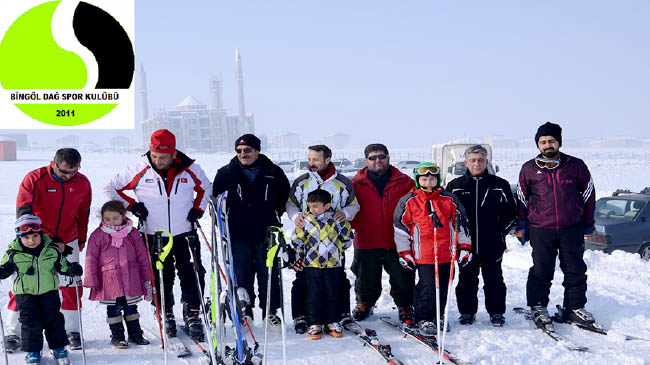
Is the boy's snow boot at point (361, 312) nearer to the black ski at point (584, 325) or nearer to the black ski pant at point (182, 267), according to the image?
the black ski pant at point (182, 267)

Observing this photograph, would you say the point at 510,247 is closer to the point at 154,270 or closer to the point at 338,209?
the point at 338,209

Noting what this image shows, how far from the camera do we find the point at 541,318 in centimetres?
500

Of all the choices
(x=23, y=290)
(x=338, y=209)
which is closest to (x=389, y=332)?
(x=338, y=209)

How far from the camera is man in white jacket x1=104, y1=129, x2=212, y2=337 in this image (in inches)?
186

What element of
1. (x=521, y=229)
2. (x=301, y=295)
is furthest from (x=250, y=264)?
(x=521, y=229)

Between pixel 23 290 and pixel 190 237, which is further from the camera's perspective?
pixel 190 237

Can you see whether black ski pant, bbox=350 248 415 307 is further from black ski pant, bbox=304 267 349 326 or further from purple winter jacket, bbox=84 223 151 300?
purple winter jacket, bbox=84 223 151 300

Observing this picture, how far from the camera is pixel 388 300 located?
5.91 meters

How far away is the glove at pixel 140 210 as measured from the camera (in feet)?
15.2

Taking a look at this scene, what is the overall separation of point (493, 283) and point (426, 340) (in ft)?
3.20

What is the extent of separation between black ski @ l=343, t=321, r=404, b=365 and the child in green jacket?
242 cm

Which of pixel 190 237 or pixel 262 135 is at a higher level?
pixel 262 135

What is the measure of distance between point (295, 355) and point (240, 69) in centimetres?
11231

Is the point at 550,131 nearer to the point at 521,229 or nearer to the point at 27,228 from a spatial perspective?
the point at 521,229
